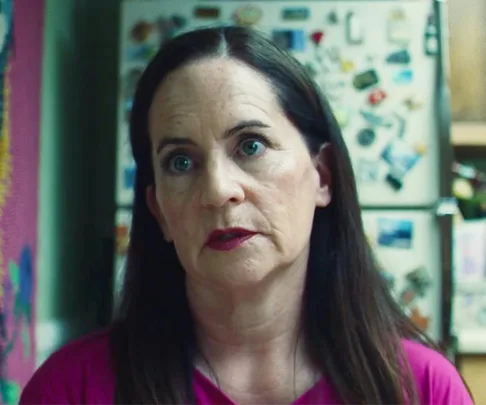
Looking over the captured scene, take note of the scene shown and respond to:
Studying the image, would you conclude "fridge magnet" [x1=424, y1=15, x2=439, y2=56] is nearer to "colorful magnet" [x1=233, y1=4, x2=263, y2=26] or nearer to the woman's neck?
"colorful magnet" [x1=233, y1=4, x2=263, y2=26]

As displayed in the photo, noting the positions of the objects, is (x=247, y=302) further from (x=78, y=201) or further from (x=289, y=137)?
(x=78, y=201)

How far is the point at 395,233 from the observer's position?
144cm

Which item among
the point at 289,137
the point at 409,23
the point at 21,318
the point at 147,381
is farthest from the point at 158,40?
the point at 147,381

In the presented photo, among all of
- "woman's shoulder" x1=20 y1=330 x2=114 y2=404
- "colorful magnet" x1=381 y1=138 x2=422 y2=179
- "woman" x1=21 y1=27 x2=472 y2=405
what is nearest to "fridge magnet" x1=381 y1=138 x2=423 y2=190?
"colorful magnet" x1=381 y1=138 x2=422 y2=179

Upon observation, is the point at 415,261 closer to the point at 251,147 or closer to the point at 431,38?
the point at 431,38

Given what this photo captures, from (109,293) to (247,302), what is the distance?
98 centimetres

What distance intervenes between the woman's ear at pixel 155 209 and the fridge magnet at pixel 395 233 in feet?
2.49

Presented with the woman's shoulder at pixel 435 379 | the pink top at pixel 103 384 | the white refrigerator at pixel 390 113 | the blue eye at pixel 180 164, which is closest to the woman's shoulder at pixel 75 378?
the pink top at pixel 103 384

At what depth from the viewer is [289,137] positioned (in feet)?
2.40

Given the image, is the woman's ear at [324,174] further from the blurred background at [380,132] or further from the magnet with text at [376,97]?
the magnet with text at [376,97]

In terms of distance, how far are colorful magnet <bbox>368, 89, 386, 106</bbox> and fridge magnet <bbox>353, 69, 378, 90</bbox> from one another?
0.02 meters

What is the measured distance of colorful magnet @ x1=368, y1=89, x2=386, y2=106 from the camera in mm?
1467

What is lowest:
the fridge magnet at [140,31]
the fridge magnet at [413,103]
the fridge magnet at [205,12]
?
the fridge magnet at [413,103]

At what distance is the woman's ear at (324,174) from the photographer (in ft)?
2.60
